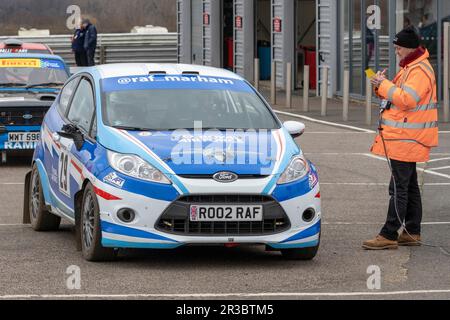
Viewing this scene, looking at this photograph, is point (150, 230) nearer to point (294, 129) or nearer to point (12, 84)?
point (294, 129)

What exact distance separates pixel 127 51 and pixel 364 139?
2523cm

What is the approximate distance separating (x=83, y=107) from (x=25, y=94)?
7036mm

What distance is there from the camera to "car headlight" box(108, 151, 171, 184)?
9672mm

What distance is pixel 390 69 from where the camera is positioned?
2764 cm

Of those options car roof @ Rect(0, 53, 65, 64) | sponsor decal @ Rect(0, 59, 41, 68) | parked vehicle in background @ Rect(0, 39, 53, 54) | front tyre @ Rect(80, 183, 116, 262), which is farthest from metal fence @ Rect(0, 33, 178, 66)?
front tyre @ Rect(80, 183, 116, 262)

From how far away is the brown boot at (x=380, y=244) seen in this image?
10805 millimetres

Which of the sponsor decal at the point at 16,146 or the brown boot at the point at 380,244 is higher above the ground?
the sponsor decal at the point at 16,146

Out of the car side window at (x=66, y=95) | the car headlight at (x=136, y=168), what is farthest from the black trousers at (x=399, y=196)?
the car side window at (x=66, y=95)

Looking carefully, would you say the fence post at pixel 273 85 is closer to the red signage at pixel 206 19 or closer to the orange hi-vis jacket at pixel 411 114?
the red signage at pixel 206 19

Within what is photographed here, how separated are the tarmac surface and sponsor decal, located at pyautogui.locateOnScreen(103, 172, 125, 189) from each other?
0.60m

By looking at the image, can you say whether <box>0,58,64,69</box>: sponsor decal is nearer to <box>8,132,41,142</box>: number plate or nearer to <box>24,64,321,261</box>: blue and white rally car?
<box>8,132,41,142</box>: number plate

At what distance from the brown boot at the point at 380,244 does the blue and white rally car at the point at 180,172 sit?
2.67ft
